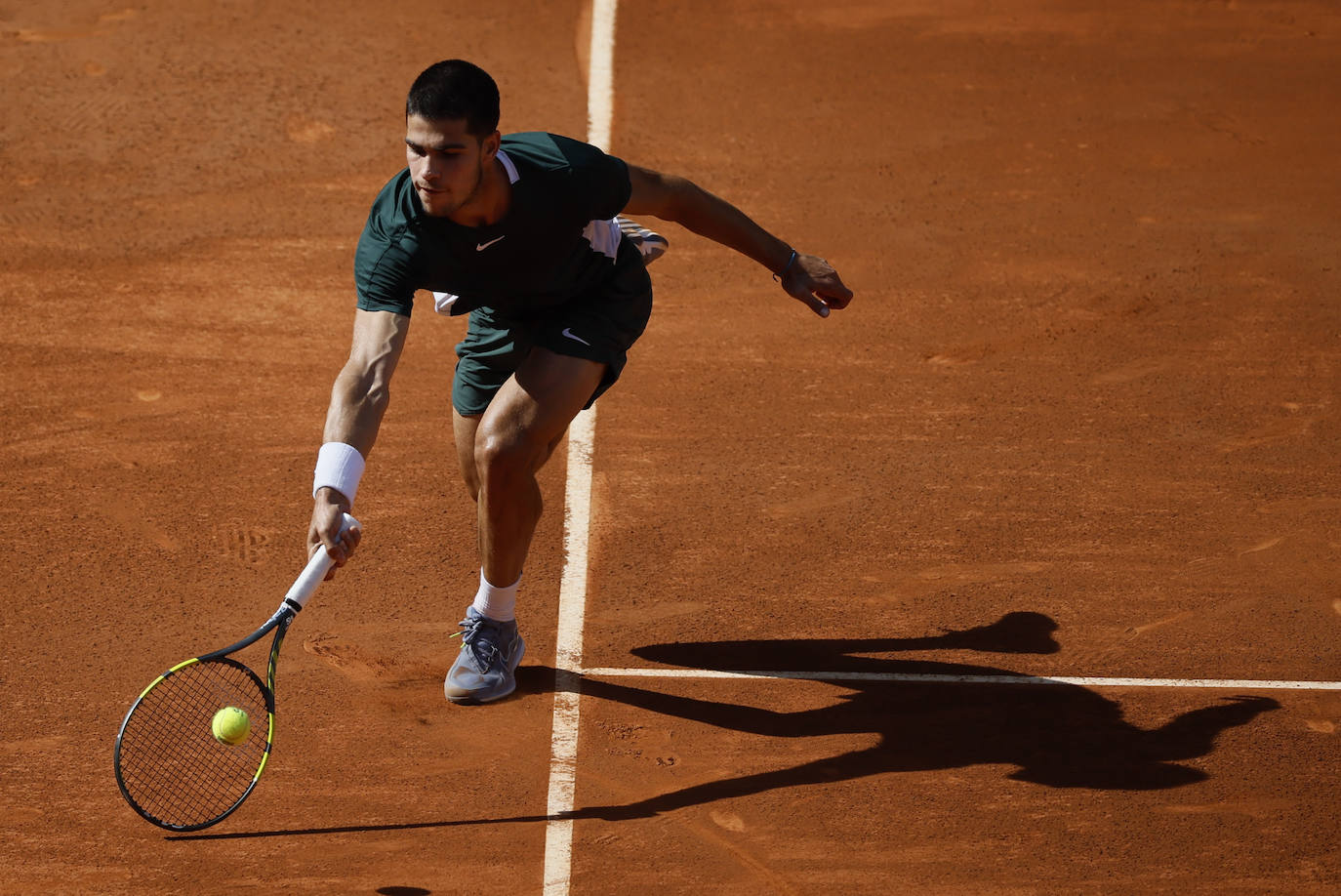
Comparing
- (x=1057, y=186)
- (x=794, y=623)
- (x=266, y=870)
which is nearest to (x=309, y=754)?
(x=266, y=870)

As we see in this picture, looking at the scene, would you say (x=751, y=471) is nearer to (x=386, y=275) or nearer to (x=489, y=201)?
(x=489, y=201)

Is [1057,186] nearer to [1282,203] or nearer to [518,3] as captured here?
[1282,203]

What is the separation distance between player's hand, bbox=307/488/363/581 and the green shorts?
1179 mm

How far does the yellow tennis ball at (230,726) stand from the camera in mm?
4469

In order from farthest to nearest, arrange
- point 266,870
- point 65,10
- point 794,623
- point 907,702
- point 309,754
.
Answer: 1. point 65,10
2. point 794,623
3. point 907,702
4. point 309,754
5. point 266,870

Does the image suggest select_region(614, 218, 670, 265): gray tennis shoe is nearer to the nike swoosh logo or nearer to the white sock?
the nike swoosh logo

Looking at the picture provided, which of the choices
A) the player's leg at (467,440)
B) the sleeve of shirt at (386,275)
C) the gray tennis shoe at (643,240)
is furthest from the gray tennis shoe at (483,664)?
the gray tennis shoe at (643,240)

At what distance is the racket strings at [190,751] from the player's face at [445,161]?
1.67 meters

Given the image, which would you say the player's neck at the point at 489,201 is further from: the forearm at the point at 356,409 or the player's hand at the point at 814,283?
the player's hand at the point at 814,283

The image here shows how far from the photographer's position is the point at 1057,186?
9.36 m

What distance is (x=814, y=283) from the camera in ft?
17.7

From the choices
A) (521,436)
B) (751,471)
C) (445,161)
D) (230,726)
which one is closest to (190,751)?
(230,726)

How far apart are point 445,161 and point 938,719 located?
2.71 m

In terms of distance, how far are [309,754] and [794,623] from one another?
6.50ft
